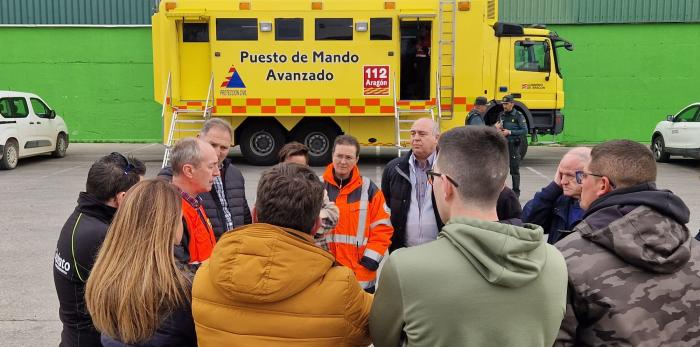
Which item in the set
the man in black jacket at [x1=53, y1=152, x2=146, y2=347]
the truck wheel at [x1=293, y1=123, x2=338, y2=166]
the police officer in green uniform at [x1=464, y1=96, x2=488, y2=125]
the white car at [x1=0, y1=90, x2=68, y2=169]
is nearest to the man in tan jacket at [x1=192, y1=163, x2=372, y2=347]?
the man in black jacket at [x1=53, y1=152, x2=146, y2=347]

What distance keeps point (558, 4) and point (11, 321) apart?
62.1 feet

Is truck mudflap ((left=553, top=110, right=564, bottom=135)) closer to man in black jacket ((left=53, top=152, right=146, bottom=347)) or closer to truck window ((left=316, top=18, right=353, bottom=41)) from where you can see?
Result: truck window ((left=316, top=18, right=353, bottom=41))

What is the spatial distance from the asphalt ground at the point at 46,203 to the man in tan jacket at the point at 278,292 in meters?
3.29

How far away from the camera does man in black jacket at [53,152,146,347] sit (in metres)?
2.81

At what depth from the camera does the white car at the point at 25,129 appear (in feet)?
46.2

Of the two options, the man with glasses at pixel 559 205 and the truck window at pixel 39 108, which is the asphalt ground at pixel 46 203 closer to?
the truck window at pixel 39 108

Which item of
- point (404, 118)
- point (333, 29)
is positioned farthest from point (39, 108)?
point (404, 118)

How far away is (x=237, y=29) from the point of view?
14.0m

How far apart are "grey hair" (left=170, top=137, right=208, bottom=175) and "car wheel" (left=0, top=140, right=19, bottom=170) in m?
12.2

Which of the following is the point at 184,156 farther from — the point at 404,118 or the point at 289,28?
the point at 404,118

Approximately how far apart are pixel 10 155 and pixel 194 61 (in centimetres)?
450

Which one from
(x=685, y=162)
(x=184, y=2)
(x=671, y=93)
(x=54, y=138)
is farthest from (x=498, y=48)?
(x=54, y=138)

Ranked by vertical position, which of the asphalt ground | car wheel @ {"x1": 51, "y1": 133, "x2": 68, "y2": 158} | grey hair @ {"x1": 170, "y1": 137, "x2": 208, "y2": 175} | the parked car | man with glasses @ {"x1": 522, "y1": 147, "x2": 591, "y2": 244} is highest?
grey hair @ {"x1": 170, "y1": 137, "x2": 208, "y2": 175}

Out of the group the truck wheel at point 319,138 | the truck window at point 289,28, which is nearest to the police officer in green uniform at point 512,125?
the truck wheel at point 319,138
